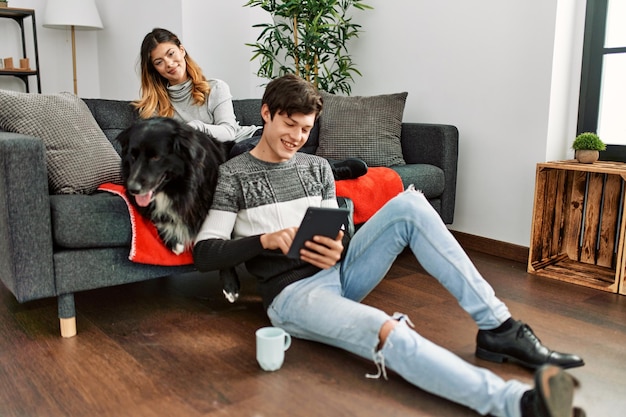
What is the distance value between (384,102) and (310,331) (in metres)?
1.75

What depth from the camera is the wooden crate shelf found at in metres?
2.58

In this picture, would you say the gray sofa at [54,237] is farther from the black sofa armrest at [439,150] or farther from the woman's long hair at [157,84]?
the black sofa armrest at [439,150]

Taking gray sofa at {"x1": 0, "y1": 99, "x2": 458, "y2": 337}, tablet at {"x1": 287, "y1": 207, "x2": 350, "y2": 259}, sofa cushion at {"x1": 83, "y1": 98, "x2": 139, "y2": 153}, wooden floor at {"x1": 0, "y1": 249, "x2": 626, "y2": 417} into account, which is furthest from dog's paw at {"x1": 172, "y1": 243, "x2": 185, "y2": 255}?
sofa cushion at {"x1": 83, "y1": 98, "x2": 139, "y2": 153}

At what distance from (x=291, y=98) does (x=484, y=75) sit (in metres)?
1.70

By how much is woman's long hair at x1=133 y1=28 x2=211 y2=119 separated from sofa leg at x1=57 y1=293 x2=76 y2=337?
804 mm

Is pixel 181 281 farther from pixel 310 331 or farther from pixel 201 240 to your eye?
pixel 310 331

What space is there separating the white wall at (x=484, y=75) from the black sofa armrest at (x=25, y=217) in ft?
7.11

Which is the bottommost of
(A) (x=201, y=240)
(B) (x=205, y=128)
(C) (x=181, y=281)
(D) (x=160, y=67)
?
(C) (x=181, y=281)

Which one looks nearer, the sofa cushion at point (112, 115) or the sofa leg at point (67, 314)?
the sofa leg at point (67, 314)

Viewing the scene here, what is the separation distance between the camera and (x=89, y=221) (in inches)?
71.6

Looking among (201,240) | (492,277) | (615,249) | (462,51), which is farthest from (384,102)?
(201,240)

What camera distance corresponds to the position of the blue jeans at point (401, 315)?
131cm

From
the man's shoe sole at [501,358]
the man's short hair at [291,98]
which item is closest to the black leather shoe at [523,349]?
the man's shoe sole at [501,358]

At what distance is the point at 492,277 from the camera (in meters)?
2.60
